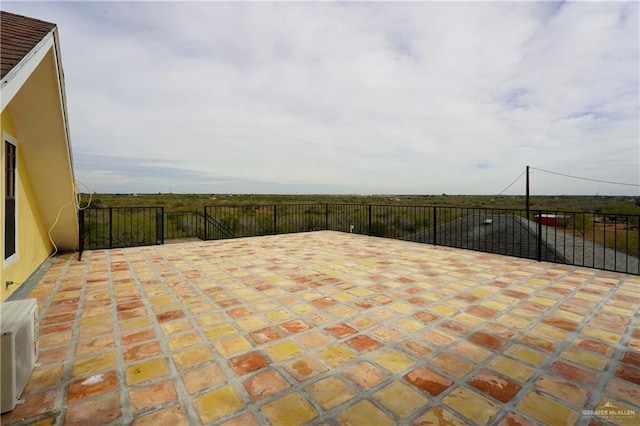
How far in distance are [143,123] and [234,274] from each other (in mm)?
7015

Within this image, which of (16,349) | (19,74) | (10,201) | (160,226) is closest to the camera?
(16,349)

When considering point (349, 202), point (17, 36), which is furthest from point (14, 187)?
point (349, 202)

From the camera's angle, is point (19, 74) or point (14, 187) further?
point (14, 187)

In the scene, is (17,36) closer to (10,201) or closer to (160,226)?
(10,201)

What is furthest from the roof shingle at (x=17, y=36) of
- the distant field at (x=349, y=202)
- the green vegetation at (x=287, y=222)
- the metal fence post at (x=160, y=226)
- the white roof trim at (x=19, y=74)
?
the metal fence post at (x=160, y=226)

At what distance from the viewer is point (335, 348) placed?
6.88 ft

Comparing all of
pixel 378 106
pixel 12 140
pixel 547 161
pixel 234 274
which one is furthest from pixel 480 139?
pixel 12 140

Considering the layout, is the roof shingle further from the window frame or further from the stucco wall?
the window frame

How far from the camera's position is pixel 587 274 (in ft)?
13.5

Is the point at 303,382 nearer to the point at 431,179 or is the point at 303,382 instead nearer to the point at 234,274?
the point at 234,274

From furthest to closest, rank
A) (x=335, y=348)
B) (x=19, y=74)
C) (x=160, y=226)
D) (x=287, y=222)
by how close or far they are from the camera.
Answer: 1. (x=287, y=222)
2. (x=160, y=226)
3. (x=335, y=348)
4. (x=19, y=74)

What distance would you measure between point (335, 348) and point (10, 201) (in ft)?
14.8

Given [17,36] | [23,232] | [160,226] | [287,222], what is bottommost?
[287,222]

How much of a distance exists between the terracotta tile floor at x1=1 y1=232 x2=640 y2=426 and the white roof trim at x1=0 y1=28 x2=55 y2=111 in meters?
1.70
